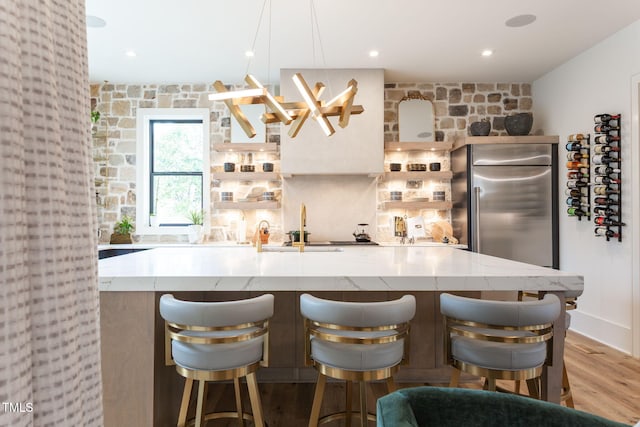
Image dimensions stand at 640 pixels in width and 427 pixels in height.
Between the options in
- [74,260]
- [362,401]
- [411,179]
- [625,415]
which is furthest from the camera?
[411,179]

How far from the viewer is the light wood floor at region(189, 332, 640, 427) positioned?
7.52 feet

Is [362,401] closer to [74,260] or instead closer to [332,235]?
[74,260]

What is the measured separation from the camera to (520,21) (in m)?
3.46

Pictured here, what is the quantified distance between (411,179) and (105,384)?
3.97m

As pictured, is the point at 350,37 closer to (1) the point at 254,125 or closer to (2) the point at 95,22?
(1) the point at 254,125

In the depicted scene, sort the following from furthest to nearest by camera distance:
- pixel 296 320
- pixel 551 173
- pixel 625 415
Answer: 1. pixel 551 173
2. pixel 296 320
3. pixel 625 415

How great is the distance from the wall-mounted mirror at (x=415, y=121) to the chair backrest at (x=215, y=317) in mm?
3811

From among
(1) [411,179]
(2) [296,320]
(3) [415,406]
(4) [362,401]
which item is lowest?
(4) [362,401]

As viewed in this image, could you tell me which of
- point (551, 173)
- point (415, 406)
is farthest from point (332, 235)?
point (415, 406)

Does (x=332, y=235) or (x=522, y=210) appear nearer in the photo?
(x=522, y=210)

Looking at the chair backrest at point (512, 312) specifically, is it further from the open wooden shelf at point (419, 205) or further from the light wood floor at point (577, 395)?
the open wooden shelf at point (419, 205)

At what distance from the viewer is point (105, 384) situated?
1.80m

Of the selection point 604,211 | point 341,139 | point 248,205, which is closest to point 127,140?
point 248,205

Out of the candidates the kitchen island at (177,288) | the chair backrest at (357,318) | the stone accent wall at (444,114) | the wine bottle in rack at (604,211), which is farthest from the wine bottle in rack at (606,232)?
the chair backrest at (357,318)
